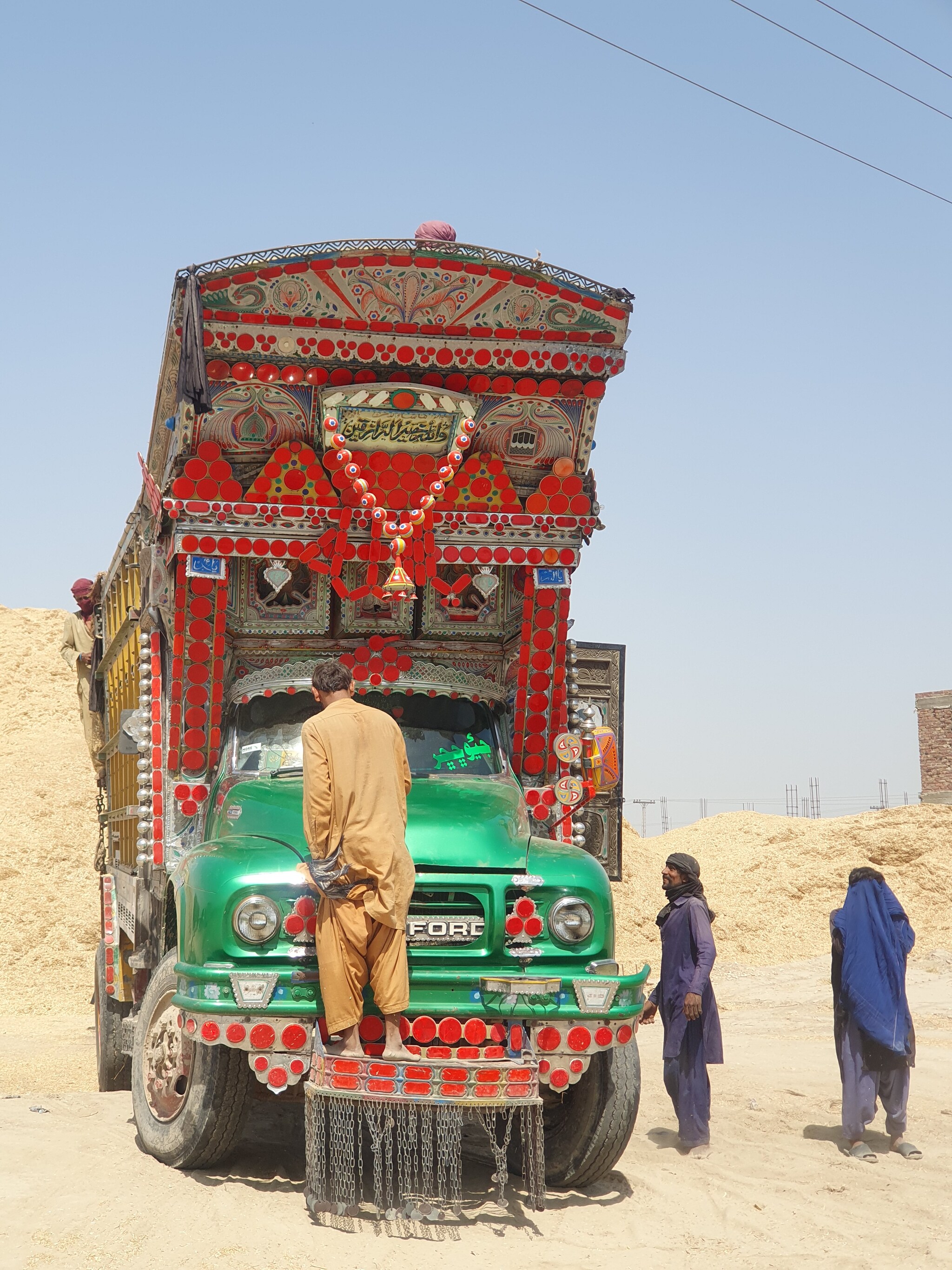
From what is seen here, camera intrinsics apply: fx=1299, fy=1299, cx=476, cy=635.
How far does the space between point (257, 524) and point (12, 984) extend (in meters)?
12.7

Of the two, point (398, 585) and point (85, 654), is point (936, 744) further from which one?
point (398, 585)

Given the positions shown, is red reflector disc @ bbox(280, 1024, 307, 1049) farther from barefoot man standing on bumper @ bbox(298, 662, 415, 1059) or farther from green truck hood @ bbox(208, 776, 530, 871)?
green truck hood @ bbox(208, 776, 530, 871)

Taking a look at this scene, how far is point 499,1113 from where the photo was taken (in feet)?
20.4

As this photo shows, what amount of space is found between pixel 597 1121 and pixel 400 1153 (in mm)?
1072

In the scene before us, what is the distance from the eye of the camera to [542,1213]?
560cm

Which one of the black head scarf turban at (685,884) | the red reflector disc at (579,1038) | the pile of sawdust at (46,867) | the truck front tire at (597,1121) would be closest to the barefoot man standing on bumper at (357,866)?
the red reflector disc at (579,1038)

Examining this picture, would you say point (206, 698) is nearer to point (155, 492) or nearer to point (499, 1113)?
point (155, 492)

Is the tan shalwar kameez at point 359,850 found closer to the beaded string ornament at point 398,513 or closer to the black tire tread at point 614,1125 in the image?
the black tire tread at point 614,1125

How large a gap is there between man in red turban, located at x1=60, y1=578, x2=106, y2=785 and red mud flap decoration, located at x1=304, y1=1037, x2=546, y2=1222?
6809mm

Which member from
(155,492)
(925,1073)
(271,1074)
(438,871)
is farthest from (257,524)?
(925,1073)

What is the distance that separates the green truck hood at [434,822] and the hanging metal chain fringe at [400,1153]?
105 cm

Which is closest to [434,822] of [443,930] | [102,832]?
[443,930]

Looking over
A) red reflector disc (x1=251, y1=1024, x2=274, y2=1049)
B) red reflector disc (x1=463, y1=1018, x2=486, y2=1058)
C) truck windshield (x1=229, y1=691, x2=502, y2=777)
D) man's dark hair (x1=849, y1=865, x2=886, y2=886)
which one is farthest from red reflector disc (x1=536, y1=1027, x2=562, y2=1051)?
man's dark hair (x1=849, y1=865, x2=886, y2=886)

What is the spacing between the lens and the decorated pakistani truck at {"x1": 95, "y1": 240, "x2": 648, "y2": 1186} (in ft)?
18.5
